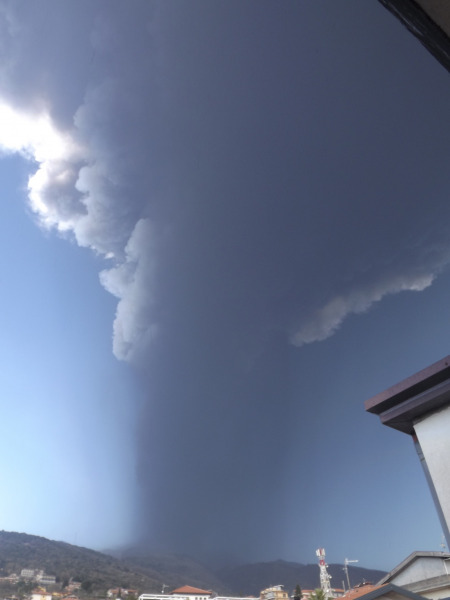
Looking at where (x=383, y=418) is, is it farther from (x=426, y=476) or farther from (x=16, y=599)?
(x=16, y=599)

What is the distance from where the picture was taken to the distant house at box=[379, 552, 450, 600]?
9.26 meters

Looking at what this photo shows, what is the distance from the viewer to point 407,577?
1098cm

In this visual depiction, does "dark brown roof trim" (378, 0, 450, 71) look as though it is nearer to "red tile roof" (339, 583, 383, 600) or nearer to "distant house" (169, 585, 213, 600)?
"red tile roof" (339, 583, 383, 600)

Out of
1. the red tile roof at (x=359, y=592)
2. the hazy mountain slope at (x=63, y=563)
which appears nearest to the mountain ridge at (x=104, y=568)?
the hazy mountain slope at (x=63, y=563)

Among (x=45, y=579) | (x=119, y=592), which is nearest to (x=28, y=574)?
(x=45, y=579)

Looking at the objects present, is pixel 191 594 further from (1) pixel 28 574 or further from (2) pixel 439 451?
(2) pixel 439 451

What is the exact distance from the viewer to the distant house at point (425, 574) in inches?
365

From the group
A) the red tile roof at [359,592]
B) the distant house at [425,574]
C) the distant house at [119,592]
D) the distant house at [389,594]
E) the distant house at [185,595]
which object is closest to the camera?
the distant house at [389,594]

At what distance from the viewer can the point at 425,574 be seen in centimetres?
1057

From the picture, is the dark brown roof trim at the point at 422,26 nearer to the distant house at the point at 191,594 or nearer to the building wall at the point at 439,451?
the building wall at the point at 439,451

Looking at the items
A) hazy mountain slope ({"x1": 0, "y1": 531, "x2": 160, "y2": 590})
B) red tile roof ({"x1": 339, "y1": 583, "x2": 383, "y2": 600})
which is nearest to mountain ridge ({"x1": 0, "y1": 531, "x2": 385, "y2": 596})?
hazy mountain slope ({"x1": 0, "y1": 531, "x2": 160, "y2": 590})

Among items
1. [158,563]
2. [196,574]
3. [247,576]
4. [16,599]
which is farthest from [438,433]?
[247,576]

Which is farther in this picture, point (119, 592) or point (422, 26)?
point (119, 592)

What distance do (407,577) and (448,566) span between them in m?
1.50
